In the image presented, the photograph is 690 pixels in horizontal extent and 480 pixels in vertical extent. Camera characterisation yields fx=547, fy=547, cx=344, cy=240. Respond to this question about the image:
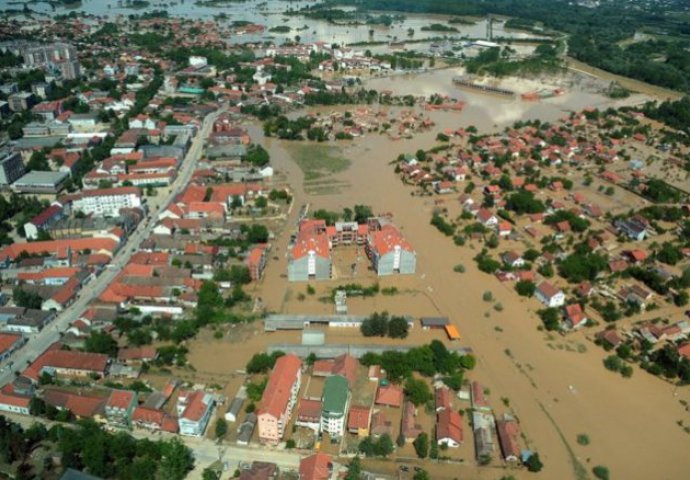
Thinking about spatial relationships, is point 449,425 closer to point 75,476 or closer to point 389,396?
point 389,396

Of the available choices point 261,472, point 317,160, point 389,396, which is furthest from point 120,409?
point 317,160

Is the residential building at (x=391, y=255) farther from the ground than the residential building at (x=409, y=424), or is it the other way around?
the residential building at (x=391, y=255)

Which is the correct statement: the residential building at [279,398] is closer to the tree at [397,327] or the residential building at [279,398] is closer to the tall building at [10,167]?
the tree at [397,327]

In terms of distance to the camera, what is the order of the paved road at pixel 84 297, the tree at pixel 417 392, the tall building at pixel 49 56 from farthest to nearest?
the tall building at pixel 49 56, the paved road at pixel 84 297, the tree at pixel 417 392

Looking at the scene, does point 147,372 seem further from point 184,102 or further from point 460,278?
point 184,102

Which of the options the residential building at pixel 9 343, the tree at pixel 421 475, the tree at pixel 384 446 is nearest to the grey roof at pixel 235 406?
the tree at pixel 384 446
